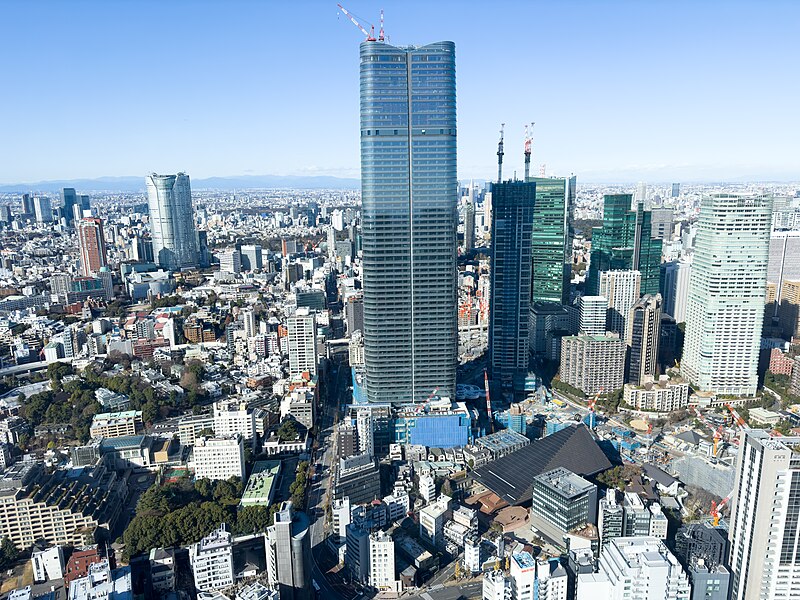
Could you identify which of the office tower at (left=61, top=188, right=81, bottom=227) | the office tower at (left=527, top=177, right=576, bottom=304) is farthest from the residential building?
the office tower at (left=61, top=188, right=81, bottom=227)

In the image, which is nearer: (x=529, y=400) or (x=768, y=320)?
(x=529, y=400)

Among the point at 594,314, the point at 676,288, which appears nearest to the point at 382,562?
the point at 594,314

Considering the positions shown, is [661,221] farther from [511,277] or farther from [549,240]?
[511,277]

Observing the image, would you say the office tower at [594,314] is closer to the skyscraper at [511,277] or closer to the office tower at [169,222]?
the skyscraper at [511,277]

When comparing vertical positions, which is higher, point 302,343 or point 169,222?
point 169,222

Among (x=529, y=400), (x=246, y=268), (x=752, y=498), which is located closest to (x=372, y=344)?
(x=529, y=400)

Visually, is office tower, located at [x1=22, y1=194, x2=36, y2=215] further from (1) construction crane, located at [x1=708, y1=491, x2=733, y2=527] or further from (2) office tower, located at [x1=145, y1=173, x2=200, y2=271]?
(1) construction crane, located at [x1=708, y1=491, x2=733, y2=527]

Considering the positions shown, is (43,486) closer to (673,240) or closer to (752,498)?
(752,498)
